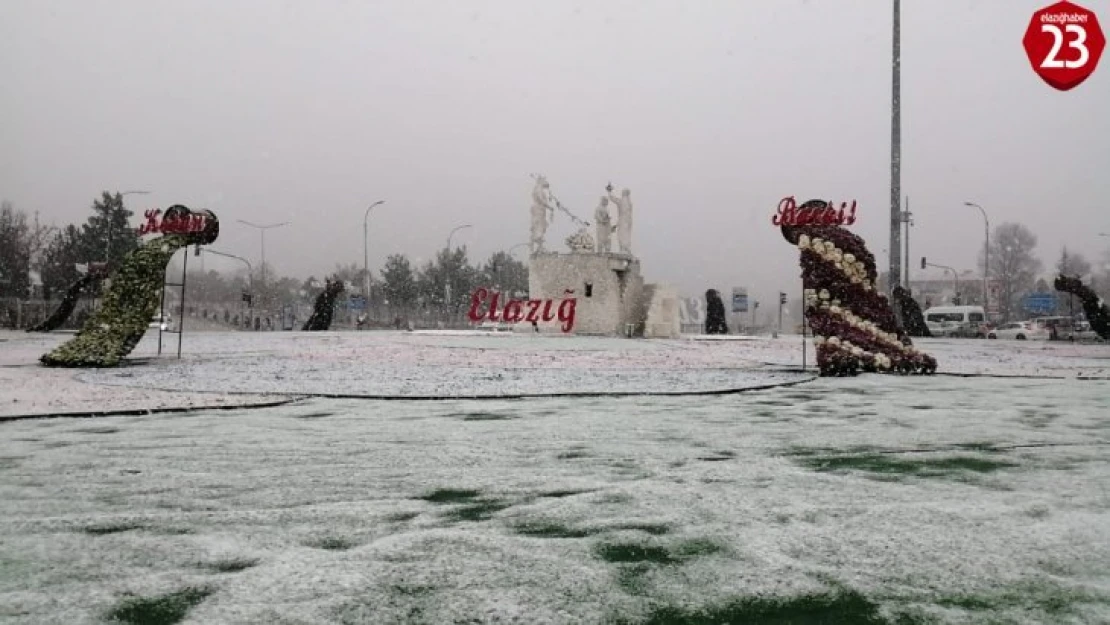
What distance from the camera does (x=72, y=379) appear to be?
551 inches

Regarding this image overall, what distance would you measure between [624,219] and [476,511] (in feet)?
150

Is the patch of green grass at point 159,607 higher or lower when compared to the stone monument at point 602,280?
lower

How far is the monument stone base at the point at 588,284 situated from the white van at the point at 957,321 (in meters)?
21.6

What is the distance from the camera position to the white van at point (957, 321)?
55125mm

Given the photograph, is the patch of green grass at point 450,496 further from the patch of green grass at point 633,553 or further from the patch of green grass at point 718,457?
the patch of green grass at point 718,457

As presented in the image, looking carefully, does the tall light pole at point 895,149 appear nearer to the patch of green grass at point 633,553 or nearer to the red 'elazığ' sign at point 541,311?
the red 'elazığ' sign at point 541,311

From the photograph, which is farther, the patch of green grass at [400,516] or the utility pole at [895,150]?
the utility pole at [895,150]

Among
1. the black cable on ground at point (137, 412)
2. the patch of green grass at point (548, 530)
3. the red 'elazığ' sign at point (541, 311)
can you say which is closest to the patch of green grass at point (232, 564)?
the patch of green grass at point (548, 530)

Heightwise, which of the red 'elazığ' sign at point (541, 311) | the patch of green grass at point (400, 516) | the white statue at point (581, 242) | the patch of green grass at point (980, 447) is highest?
the white statue at point (581, 242)

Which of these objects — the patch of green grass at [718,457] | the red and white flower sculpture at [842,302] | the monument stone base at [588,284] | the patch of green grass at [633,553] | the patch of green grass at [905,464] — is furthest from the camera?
the monument stone base at [588,284]

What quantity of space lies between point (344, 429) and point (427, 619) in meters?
5.68

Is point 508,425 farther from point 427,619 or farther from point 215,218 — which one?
point 215,218

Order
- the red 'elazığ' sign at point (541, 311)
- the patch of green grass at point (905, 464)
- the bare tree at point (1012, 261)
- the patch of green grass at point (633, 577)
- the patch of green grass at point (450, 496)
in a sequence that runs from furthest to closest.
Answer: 1. the bare tree at point (1012, 261)
2. the red 'elazığ' sign at point (541, 311)
3. the patch of green grass at point (905, 464)
4. the patch of green grass at point (450, 496)
5. the patch of green grass at point (633, 577)

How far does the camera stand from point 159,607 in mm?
3297
